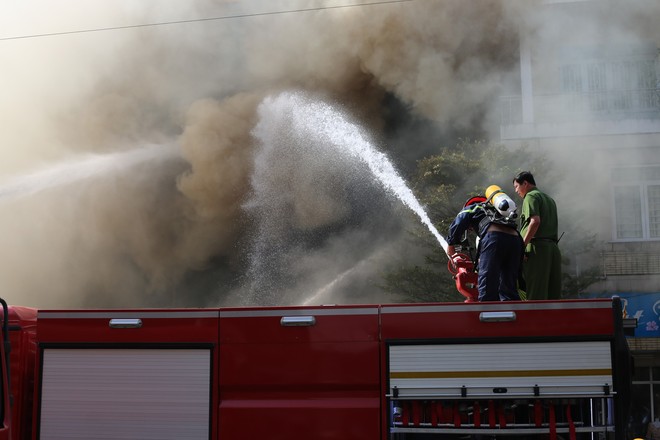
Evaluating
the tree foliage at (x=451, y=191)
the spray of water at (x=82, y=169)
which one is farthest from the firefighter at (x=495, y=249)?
the spray of water at (x=82, y=169)

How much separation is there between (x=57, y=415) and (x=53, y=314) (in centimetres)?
53

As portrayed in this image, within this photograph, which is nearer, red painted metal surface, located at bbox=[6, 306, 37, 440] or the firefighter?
red painted metal surface, located at bbox=[6, 306, 37, 440]

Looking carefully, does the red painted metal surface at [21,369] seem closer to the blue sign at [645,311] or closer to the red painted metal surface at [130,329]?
the red painted metal surface at [130,329]

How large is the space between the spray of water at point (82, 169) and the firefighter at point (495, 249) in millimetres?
11839

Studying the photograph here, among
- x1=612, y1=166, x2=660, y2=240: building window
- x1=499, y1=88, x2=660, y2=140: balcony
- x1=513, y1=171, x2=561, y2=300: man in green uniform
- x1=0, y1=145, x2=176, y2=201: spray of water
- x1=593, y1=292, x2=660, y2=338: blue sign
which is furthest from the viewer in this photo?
x1=0, y1=145, x2=176, y2=201: spray of water

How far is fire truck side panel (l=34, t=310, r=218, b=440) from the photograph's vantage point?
3990 mm

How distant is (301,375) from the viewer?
391 centimetres

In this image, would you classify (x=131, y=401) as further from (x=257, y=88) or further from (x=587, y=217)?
(x=257, y=88)

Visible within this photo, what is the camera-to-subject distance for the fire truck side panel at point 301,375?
151 inches

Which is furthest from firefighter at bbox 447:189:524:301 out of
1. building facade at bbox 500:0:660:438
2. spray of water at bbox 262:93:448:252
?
spray of water at bbox 262:93:448:252

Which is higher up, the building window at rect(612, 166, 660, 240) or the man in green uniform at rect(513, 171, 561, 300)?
the building window at rect(612, 166, 660, 240)

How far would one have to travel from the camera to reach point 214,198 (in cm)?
1509

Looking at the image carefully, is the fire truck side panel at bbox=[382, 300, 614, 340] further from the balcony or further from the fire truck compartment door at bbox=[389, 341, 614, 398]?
the balcony

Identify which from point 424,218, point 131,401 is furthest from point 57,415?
point 424,218
